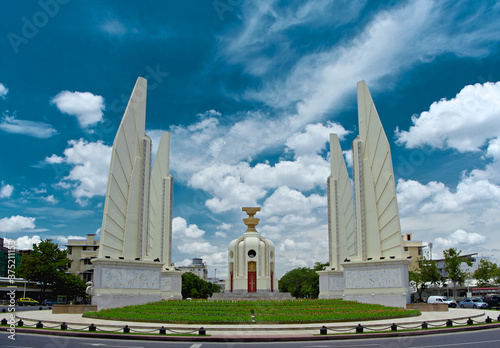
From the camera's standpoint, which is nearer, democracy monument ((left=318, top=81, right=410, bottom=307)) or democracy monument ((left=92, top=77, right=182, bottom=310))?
democracy monument ((left=92, top=77, right=182, bottom=310))

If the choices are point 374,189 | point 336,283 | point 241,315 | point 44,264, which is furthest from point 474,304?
point 44,264

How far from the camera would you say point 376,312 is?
21.6m

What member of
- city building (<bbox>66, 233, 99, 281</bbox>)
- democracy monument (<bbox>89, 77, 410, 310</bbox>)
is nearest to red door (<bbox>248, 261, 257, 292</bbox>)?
democracy monument (<bbox>89, 77, 410, 310</bbox>)

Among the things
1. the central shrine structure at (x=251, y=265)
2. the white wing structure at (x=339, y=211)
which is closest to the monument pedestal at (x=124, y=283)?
the white wing structure at (x=339, y=211)

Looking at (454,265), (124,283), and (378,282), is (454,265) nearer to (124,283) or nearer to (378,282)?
(378,282)

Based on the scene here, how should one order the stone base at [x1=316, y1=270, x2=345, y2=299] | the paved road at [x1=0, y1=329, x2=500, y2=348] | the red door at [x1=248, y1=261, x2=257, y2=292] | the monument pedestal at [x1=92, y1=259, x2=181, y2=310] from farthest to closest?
the red door at [x1=248, y1=261, x2=257, y2=292], the stone base at [x1=316, y1=270, x2=345, y2=299], the monument pedestal at [x1=92, y1=259, x2=181, y2=310], the paved road at [x1=0, y1=329, x2=500, y2=348]

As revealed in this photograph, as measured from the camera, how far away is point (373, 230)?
3147 cm

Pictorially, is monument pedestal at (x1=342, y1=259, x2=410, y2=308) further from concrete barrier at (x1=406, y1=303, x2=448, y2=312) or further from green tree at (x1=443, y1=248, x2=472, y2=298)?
green tree at (x1=443, y1=248, x2=472, y2=298)

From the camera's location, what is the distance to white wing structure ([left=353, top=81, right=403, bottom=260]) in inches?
1161

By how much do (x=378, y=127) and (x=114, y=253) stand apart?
2165 centimetres

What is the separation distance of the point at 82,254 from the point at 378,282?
5559 centimetres

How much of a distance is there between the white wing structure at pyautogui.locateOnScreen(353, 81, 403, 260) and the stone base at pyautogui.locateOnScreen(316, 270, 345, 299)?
7353 mm

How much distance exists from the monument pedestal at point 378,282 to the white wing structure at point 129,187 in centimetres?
1588

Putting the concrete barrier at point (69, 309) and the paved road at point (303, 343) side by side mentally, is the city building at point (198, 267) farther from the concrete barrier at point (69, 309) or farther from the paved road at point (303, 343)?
the paved road at point (303, 343)
